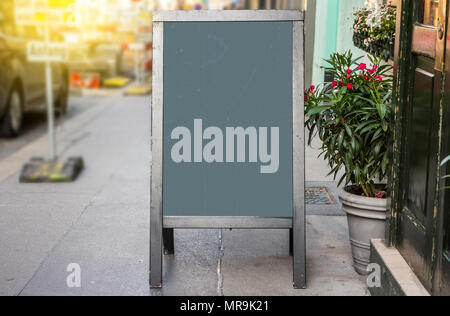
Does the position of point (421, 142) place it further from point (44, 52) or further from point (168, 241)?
point (44, 52)

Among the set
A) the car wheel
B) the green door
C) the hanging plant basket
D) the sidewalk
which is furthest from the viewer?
the car wheel

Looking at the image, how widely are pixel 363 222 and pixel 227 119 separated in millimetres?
1162

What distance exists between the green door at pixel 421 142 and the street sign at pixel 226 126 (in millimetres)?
625

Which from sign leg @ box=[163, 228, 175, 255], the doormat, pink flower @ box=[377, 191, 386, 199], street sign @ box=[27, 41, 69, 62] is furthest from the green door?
street sign @ box=[27, 41, 69, 62]

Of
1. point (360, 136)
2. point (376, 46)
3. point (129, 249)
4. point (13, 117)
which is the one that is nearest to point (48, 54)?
point (13, 117)

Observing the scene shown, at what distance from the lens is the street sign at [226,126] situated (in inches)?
173

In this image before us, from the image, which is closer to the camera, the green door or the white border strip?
the green door

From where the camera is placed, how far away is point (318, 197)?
6.07 metres

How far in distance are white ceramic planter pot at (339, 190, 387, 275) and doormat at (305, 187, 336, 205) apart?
3.28 ft

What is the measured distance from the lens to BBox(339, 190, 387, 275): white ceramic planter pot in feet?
15.3

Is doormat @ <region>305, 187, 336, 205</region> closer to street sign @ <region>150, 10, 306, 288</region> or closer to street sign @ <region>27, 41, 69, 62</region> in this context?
street sign @ <region>150, 10, 306, 288</region>

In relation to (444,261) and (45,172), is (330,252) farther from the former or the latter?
(45,172)

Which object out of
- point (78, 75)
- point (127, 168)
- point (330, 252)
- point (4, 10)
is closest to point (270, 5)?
point (78, 75)

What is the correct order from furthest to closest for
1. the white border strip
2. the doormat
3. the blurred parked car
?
the blurred parked car, the doormat, the white border strip
